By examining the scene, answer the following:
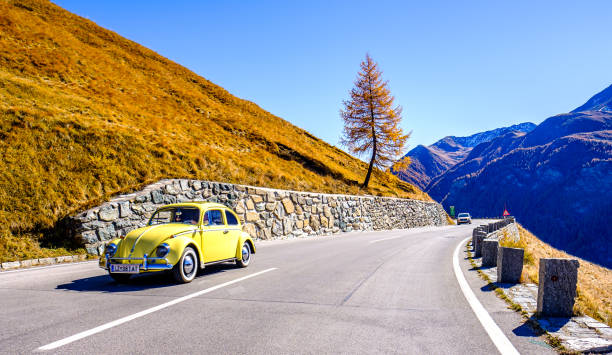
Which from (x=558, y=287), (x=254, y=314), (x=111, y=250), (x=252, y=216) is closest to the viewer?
(x=558, y=287)

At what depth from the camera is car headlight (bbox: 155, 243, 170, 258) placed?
660cm

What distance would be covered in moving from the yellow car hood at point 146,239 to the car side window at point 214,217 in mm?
667

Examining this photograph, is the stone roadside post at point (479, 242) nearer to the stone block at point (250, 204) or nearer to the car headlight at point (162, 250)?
the car headlight at point (162, 250)

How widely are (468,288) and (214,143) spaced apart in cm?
2190

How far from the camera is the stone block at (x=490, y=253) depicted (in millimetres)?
9179

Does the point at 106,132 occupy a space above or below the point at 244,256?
above

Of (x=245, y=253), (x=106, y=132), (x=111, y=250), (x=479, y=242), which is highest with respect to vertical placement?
(x=106, y=132)

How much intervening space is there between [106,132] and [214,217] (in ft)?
39.1

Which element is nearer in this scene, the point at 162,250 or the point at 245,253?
the point at 162,250

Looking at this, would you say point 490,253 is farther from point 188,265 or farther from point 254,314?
point 188,265

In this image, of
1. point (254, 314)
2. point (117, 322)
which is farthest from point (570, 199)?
point (117, 322)

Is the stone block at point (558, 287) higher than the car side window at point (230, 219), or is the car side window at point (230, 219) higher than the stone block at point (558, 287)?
the car side window at point (230, 219)

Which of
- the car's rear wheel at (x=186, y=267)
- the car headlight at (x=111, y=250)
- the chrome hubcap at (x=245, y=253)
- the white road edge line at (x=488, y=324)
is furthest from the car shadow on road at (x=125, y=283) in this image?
the white road edge line at (x=488, y=324)

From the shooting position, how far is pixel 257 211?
18.3 m
